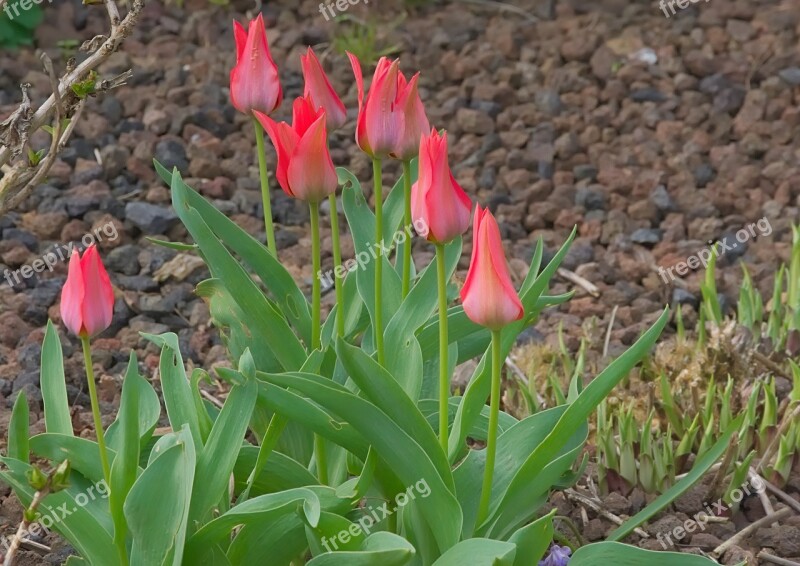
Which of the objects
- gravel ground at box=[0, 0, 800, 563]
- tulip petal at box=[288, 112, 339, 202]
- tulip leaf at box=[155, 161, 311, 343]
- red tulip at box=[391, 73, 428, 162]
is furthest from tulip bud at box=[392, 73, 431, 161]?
gravel ground at box=[0, 0, 800, 563]

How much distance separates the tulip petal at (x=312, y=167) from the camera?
1.65m

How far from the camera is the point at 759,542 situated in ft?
7.32

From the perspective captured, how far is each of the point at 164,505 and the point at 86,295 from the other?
0.31m

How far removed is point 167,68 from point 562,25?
1536 mm

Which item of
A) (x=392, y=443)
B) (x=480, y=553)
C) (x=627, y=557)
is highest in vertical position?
(x=392, y=443)

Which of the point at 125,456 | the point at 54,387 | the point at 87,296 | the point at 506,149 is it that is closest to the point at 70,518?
the point at 125,456

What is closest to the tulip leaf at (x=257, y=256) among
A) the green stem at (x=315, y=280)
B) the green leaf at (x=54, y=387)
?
the green stem at (x=315, y=280)

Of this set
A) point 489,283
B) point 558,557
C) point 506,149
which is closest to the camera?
point 489,283

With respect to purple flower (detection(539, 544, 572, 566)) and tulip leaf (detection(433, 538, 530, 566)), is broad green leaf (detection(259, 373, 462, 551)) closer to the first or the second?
tulip leaf (detection(433, 538, 530, 566))

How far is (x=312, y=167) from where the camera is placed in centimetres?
167

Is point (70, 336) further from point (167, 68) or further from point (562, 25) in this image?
point (562, 25)

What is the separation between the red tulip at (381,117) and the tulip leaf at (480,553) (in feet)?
1.77

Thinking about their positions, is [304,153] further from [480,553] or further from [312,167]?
[480,553]

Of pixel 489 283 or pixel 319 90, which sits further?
pixel 319 90
